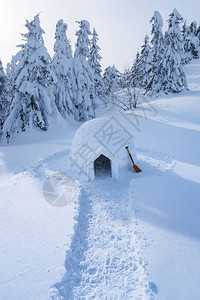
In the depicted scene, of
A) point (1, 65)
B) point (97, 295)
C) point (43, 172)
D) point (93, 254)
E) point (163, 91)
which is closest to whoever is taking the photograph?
point (97, 295)

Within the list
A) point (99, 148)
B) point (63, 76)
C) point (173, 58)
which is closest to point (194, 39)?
point (173, 58)

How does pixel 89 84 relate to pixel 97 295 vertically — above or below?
above

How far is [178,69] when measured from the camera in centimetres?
2095

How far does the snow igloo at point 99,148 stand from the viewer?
7879 mm

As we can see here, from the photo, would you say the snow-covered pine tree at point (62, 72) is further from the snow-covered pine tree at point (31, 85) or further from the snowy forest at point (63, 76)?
the snow-covered pine tree at point (31, 85)

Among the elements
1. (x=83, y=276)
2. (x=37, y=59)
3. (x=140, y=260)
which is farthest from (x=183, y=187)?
(x=37, y=59)

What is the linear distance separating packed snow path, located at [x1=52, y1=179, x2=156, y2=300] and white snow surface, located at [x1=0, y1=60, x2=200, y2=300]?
0.02 m

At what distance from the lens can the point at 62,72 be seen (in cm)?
2005

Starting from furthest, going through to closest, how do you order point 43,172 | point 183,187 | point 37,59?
point 37,59 < point 43,172 < point 183,187

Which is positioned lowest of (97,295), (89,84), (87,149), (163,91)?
(97,295)

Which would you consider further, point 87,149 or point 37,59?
point 37,59

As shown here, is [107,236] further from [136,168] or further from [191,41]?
[191,41]

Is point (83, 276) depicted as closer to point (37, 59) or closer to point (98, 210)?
point (98, 210)

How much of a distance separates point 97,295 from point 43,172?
245 inches
